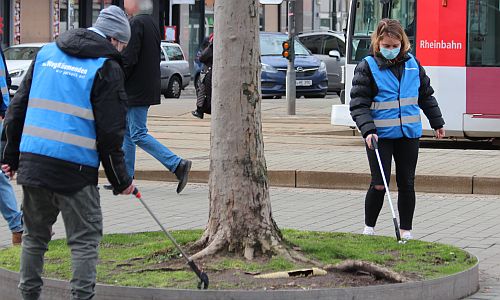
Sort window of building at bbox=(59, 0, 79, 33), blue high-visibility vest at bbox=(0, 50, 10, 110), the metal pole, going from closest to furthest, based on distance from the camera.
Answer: blue high-visibility vest at bbox=(0, 50, 10, 110) → the metal pole → window of building at bbox=(59, 0, 79, 33)

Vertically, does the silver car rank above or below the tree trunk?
below

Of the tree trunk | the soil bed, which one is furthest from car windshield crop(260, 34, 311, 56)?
the tree trunk

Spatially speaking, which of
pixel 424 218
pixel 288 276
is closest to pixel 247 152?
pixel 288 276

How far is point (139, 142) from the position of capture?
439 inches

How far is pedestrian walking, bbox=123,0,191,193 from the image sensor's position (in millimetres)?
10922

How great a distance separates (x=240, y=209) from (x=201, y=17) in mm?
41745

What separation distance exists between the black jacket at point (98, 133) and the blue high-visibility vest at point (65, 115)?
0.03 meters

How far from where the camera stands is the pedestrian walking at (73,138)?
561 centimetres

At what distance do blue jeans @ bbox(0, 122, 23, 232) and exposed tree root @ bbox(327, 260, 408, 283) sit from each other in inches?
103

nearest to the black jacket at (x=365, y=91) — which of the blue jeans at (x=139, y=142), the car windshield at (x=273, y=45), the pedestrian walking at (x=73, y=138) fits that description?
the pedestrian walking at (x=73, y=138)

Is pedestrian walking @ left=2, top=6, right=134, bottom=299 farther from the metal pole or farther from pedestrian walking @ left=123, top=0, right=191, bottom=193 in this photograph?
the metal pole

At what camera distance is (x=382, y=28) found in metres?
8.29

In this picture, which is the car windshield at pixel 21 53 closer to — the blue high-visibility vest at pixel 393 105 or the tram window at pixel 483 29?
the tram window at pixel 483 29

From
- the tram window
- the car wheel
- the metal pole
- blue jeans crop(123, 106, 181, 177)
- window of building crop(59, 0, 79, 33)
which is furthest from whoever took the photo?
window of building crop(59, 0, 79, 33)
